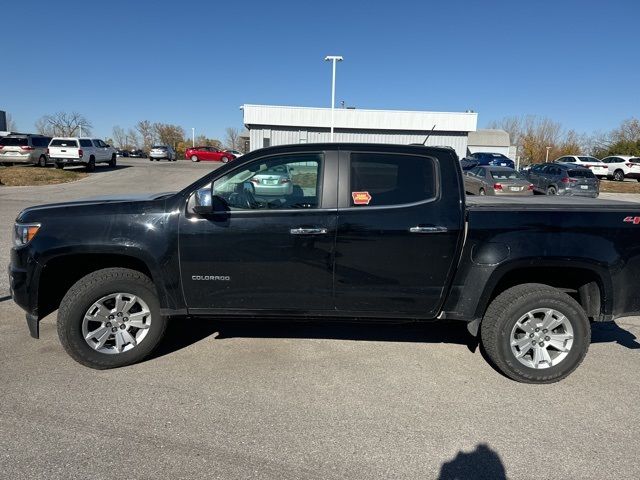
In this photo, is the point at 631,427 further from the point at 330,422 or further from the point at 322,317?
the point at 322,317

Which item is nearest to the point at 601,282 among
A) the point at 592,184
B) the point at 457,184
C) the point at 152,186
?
the point at 457,184

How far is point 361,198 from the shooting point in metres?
3.60

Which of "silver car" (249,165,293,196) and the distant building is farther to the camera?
the distant building

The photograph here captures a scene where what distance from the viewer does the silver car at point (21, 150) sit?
2436 cm

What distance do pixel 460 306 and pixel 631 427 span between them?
139cm

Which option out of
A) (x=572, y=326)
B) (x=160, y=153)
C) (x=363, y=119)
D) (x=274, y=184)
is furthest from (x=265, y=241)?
(x=160, y=153)

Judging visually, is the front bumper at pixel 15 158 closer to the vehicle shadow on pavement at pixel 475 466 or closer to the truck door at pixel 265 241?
the truck door at pixel 265 241

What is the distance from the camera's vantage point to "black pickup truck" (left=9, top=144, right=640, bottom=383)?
3.54 meters

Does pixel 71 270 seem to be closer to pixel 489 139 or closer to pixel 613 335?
pixel 613 335

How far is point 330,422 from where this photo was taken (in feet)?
10.0

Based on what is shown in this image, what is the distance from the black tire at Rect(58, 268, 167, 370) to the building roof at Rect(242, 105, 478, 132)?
29.4 m

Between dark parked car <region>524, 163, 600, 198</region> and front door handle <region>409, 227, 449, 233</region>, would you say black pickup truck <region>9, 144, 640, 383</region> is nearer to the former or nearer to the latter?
front door handle <region>409, 227, 449, 233</region>

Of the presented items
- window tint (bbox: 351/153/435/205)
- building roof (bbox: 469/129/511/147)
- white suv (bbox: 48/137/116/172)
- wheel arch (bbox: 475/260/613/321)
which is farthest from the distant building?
window tint (bbox: 351/153/435/205)

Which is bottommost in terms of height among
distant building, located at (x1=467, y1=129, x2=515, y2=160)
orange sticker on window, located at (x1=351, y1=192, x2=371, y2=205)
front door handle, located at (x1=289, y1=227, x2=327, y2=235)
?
front door handle, located at (x1=289, y1=227, x2=327, y2=235)
